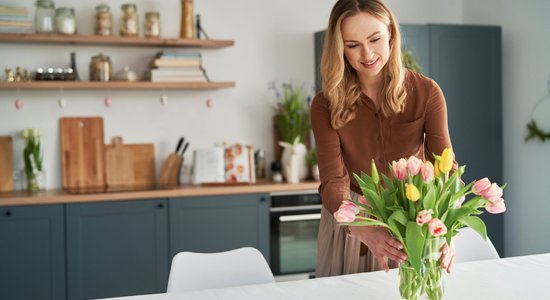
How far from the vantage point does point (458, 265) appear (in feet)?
7.90

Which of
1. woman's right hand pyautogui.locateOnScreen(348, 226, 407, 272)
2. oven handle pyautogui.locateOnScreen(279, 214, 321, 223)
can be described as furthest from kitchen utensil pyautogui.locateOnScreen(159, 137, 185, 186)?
woman's right hand pyautogui.locateOnScreen(348, 226, 407, 272)

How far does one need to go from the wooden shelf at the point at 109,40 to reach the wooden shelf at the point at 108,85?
262 millimetres

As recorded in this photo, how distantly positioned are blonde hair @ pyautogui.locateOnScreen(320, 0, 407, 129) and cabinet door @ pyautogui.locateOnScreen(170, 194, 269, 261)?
84.5 inches

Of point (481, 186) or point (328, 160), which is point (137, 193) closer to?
point (328, 160)

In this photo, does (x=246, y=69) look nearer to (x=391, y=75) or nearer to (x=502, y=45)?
(x=502, y=45)

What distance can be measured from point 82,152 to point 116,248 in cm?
76

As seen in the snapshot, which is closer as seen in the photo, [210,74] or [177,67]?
[177,67]

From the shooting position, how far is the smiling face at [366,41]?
2242mm

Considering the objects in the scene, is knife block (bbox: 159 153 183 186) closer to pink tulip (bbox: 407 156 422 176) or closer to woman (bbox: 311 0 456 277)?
woman (bbox: 311 0 456 277)

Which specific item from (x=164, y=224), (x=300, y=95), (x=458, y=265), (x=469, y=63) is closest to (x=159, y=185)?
(x=164, y=224)

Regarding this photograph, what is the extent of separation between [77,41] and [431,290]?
130 inches

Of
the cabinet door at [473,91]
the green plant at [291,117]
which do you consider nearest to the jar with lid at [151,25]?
the green plant at [291,117]

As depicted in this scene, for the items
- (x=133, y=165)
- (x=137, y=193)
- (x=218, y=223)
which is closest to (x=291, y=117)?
(x=218, y=223)

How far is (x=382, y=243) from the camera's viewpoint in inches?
74.4
